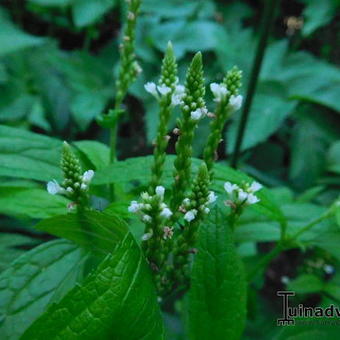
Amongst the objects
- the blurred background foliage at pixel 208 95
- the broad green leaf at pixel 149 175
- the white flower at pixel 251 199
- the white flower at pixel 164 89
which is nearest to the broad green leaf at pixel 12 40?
the blurred background foliage at pixel 208 95

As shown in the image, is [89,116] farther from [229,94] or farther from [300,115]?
[229,94]

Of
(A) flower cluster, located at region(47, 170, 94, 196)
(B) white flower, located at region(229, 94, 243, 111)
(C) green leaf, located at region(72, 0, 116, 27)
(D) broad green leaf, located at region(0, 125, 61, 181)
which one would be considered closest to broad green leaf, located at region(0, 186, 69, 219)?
(D) broad green leaf, located at region(0, 125, 61, 181)

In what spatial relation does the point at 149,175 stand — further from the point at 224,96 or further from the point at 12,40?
the point at 12,40

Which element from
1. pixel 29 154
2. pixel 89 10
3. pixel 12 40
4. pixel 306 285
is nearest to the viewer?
pixel 29 154

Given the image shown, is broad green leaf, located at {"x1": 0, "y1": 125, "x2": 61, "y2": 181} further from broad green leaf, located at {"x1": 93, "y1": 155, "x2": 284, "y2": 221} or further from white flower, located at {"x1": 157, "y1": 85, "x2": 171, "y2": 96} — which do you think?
white flower, located at {"x1": 157, "y1": 85, "x2": 171, "y2": 96}

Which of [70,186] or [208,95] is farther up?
[208,95]

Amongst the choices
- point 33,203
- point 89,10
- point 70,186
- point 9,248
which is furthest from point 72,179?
point 89,10
